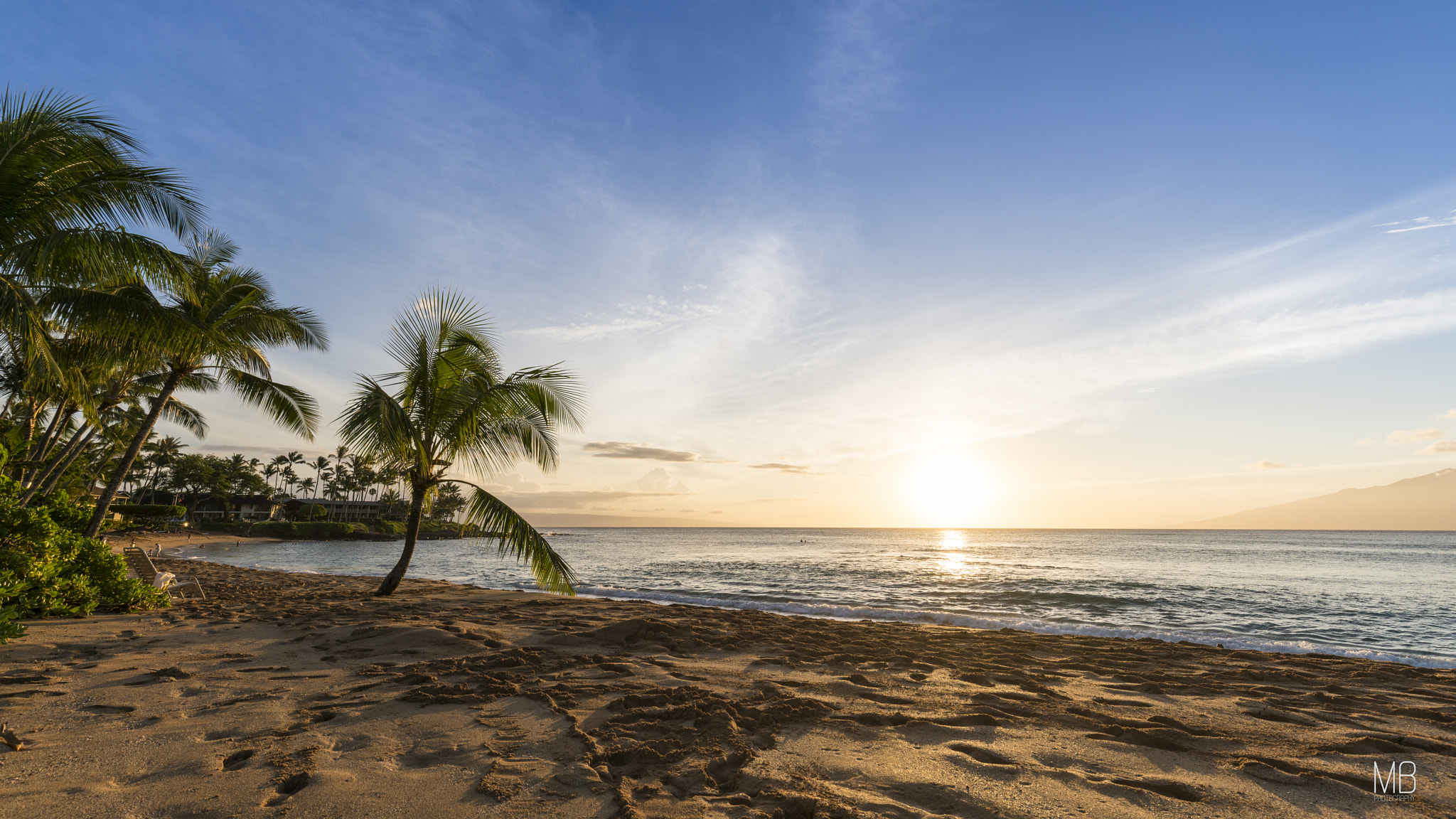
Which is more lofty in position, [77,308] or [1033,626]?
[77,308]

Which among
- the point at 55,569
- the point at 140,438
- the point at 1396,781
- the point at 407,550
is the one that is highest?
the point at 140,438

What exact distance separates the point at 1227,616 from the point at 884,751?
53.6 feet

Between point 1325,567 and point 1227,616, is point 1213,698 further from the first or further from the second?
point 1325,567

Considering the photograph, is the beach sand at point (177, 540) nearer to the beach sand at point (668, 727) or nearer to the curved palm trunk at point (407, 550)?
the curved palm trunk at point (407, 550)

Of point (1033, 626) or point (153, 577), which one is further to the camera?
point (1033, 626)

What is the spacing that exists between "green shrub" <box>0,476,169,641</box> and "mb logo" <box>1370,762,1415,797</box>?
1067 cm

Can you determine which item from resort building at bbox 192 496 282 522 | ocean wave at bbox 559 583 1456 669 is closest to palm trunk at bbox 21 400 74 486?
ocean wave at bbox 559 583 1456 669

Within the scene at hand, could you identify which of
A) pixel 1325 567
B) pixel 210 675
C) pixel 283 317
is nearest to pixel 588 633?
pixel 210 675

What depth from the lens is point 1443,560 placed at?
4272 centimetres

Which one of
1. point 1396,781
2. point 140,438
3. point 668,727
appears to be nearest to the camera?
point 1396,781

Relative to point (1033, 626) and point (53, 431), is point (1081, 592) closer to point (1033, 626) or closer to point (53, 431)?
point (1033, 626)

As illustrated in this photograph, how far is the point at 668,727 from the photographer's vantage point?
14.9 ft

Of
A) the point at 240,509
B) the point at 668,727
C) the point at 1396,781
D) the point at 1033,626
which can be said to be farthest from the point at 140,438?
the point at 240,509

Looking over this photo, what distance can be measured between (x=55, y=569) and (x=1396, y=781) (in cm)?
1356
